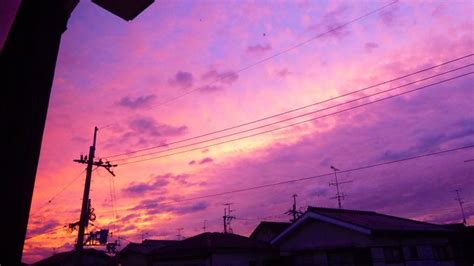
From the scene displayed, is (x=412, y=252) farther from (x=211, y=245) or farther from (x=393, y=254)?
(x=211, y=245)

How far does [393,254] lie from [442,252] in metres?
6.56

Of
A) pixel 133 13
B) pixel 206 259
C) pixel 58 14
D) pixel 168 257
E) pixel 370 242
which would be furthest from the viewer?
pixel 168 257

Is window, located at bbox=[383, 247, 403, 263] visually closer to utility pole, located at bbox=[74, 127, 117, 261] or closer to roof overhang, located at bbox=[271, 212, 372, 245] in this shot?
roof overhang, located at bbox=[271, 212, 372, 245]

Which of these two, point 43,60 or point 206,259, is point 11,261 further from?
point 206,259

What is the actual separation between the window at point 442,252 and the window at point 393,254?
13.3ft

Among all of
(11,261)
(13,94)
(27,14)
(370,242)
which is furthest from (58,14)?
(370,242)

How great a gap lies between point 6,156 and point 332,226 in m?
20.4

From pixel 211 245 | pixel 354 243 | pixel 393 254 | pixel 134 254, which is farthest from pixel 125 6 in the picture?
pixel 134 254

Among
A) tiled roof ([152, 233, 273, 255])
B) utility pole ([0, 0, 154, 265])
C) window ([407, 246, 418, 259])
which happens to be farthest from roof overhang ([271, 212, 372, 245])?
utility pole ([0, 0, 154, 265])

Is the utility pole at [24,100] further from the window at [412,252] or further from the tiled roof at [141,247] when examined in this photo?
the tiled roof at [141,247]

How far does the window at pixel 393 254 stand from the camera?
58.4ft

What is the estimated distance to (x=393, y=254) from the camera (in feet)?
59.7

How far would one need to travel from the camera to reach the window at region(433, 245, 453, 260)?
2128cm

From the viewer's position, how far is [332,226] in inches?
786
